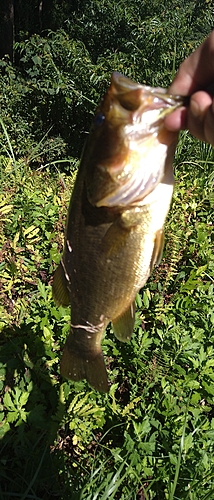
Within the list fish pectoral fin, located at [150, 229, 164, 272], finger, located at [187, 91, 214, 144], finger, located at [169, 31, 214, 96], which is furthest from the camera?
finger, located at [169, 31, 214, 96]

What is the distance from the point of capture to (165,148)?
1414mm

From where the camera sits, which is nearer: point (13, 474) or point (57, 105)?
point (13, 474)

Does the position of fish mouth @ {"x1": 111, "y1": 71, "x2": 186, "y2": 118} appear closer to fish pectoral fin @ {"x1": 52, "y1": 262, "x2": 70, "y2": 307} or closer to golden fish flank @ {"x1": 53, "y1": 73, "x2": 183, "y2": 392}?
golden fish flank @ {"x1": 53, "y1": 73, "x2": 183, "y2": 392}

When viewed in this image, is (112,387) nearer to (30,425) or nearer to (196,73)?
(30,425)

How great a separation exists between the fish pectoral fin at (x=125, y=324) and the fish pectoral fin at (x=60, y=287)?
0.22 m

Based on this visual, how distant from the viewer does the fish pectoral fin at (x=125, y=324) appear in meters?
1.66

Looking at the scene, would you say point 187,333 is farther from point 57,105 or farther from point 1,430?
point 57,105

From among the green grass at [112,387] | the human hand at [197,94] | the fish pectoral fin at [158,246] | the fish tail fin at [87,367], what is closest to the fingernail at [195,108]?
the human hand at [197,94]

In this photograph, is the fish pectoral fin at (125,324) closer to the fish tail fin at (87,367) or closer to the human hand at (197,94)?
the fish tail fin at (87,367)

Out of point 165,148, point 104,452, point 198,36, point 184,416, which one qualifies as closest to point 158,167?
point 165,148

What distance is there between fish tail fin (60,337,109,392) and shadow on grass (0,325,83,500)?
22.1 inches

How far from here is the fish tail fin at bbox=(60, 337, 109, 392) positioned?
1786mm

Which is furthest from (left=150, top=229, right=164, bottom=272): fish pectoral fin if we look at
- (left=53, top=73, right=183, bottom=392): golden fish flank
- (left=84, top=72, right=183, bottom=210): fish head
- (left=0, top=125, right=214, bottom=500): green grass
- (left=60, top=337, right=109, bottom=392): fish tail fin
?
(left=0, top=125, right=214, bottom=500): green grass

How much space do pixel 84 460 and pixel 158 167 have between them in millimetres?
1780
